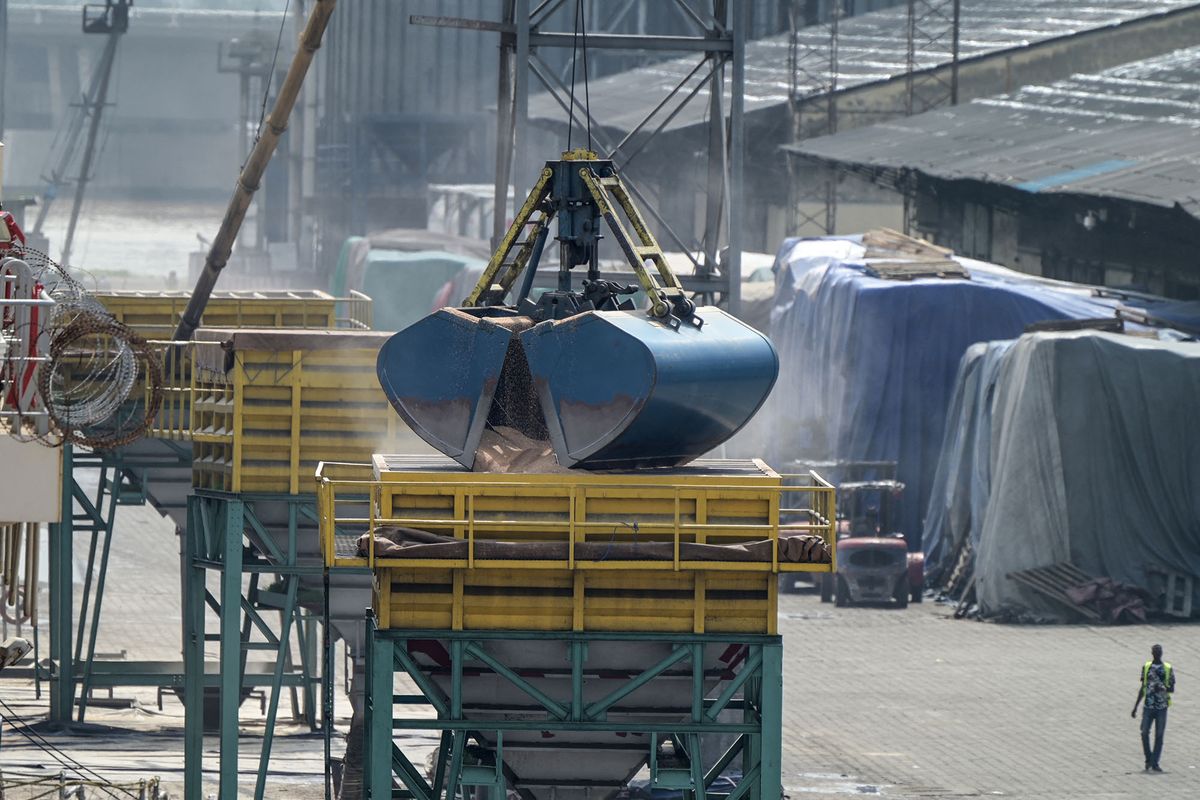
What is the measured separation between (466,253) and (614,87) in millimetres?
17717

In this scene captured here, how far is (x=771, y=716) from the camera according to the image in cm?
1597

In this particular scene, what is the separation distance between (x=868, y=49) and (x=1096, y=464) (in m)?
39.7

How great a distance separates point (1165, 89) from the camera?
179ft

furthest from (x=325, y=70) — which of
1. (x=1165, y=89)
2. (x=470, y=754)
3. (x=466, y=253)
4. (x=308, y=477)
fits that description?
(x=470, y=754)

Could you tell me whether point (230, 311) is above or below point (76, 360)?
above

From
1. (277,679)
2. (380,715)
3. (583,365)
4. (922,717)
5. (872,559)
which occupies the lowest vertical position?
(922,717)

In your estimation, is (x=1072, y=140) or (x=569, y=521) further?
(x=1072, y=140)

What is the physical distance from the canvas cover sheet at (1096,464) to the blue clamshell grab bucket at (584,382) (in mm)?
20523

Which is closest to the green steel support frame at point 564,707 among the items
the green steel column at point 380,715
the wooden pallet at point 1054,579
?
the green steel column at point 380,715

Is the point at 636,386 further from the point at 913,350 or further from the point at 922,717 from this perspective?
the point at 913,350

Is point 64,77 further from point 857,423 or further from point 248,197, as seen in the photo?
point 248,197

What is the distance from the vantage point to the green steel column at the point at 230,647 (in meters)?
23.1

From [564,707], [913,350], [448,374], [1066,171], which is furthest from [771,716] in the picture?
[1066,171]

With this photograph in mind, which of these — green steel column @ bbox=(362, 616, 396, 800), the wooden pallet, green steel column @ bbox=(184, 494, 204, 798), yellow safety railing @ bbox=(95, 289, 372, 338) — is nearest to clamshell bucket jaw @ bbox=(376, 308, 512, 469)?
green steel column @ bbox=(362, 616, 396, 800)
